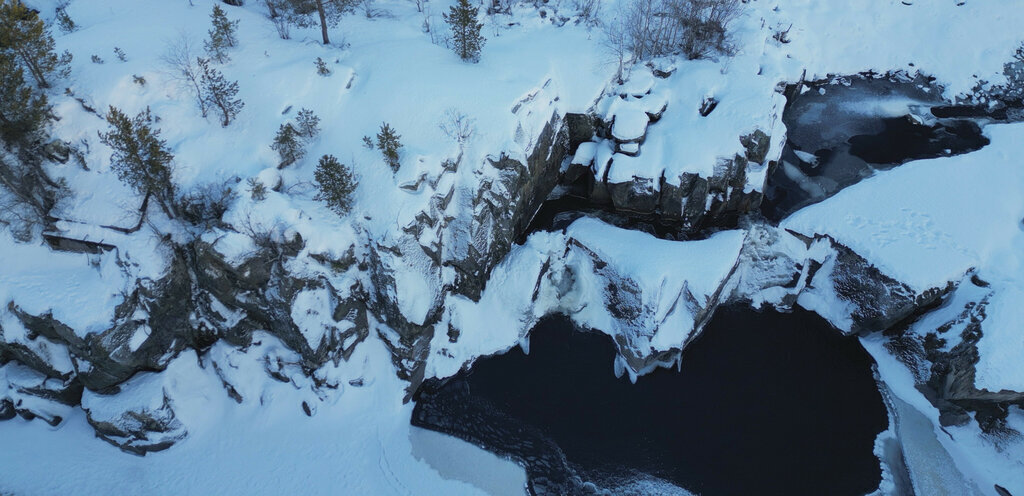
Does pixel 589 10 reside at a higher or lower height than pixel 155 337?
higher

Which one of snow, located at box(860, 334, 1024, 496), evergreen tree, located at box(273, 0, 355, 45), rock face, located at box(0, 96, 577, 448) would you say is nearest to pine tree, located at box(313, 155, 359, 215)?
rock face, located at box(0, 96, 577, 448)

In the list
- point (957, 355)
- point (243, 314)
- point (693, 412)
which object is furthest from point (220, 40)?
point (957, 355)

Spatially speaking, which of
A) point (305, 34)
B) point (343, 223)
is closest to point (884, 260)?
point (343, 223)

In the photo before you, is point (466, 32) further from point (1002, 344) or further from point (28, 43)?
point (1002, 344)

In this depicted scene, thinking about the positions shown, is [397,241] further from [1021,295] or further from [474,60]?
[1021,295]

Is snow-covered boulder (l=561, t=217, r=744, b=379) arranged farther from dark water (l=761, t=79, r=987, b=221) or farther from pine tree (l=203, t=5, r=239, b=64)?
pine tree (l=203, t=5, r=239, b=64)

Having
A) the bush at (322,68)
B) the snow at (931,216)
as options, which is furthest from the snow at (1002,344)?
the bush at (322,68)
